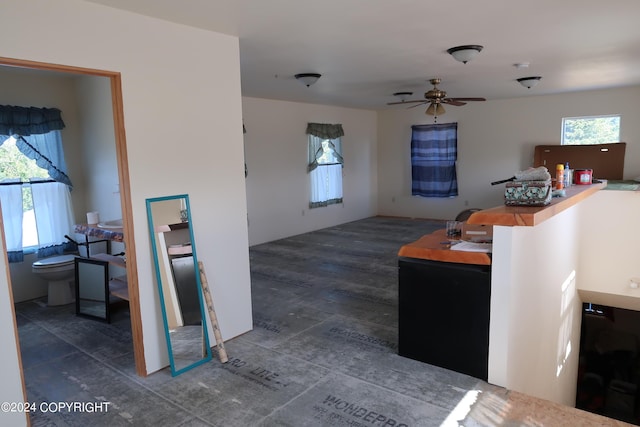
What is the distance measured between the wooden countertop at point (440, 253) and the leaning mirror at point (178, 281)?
1.57 meters

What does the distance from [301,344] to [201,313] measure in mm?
826

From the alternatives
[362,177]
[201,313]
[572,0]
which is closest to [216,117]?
[201,313]

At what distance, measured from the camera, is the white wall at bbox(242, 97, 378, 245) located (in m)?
7.04

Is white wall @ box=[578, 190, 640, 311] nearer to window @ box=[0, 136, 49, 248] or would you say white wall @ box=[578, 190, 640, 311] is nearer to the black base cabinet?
the black base cabinet

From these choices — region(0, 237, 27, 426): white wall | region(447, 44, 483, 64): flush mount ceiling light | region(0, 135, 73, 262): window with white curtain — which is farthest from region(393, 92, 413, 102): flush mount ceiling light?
region(0, 237, 27, 426): white wall

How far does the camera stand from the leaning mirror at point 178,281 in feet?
9.43

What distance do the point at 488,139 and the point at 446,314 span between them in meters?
6.35

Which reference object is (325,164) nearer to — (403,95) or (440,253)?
(403,95)

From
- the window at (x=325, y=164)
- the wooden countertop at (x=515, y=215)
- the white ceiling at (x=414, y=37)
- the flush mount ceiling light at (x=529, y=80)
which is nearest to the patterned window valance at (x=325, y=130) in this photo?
the window at (x=325, y=164)

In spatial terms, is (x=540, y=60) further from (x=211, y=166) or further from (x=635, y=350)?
(x=635, y=350)

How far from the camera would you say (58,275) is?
4305mm

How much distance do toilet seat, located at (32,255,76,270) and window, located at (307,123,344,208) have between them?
4.59 meters

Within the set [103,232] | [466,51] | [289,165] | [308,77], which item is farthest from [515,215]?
[289,165]

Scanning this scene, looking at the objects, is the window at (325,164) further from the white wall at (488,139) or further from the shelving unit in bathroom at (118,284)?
the shelving unit in bathroom at (118,284)
